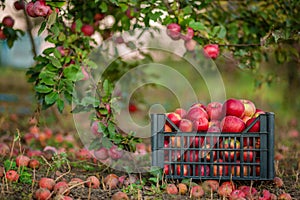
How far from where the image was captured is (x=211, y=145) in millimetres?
1943

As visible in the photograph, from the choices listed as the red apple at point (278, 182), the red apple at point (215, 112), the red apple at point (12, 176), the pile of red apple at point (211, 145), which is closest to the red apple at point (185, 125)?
the pile of red apple at point (211, 145)

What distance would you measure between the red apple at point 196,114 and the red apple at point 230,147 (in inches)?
5.7

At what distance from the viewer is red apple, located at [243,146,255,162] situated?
6.39 ft

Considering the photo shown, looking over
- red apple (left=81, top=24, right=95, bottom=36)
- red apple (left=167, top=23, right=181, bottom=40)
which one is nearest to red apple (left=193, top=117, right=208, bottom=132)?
red apple (left=167, top=23, right=181, bottom=40)

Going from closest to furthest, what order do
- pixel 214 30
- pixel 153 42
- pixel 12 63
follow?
pixel 214 30, pixel 153 42, pixel 12 63

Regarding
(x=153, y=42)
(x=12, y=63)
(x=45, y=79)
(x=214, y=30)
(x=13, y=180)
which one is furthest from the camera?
(x=12, y=63)

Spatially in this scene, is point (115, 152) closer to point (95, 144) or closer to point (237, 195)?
point (95, 144)

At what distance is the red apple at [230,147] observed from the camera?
195 centimetres

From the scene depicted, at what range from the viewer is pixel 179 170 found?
2.02 meters

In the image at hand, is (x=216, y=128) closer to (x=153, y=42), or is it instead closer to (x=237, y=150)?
(x=237, y=150)

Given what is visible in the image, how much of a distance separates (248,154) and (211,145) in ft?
0.53

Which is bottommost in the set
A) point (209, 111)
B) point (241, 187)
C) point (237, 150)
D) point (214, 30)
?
point (241, 187)

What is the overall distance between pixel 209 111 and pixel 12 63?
6673 mm

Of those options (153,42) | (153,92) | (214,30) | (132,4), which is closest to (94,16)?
(132,4)
